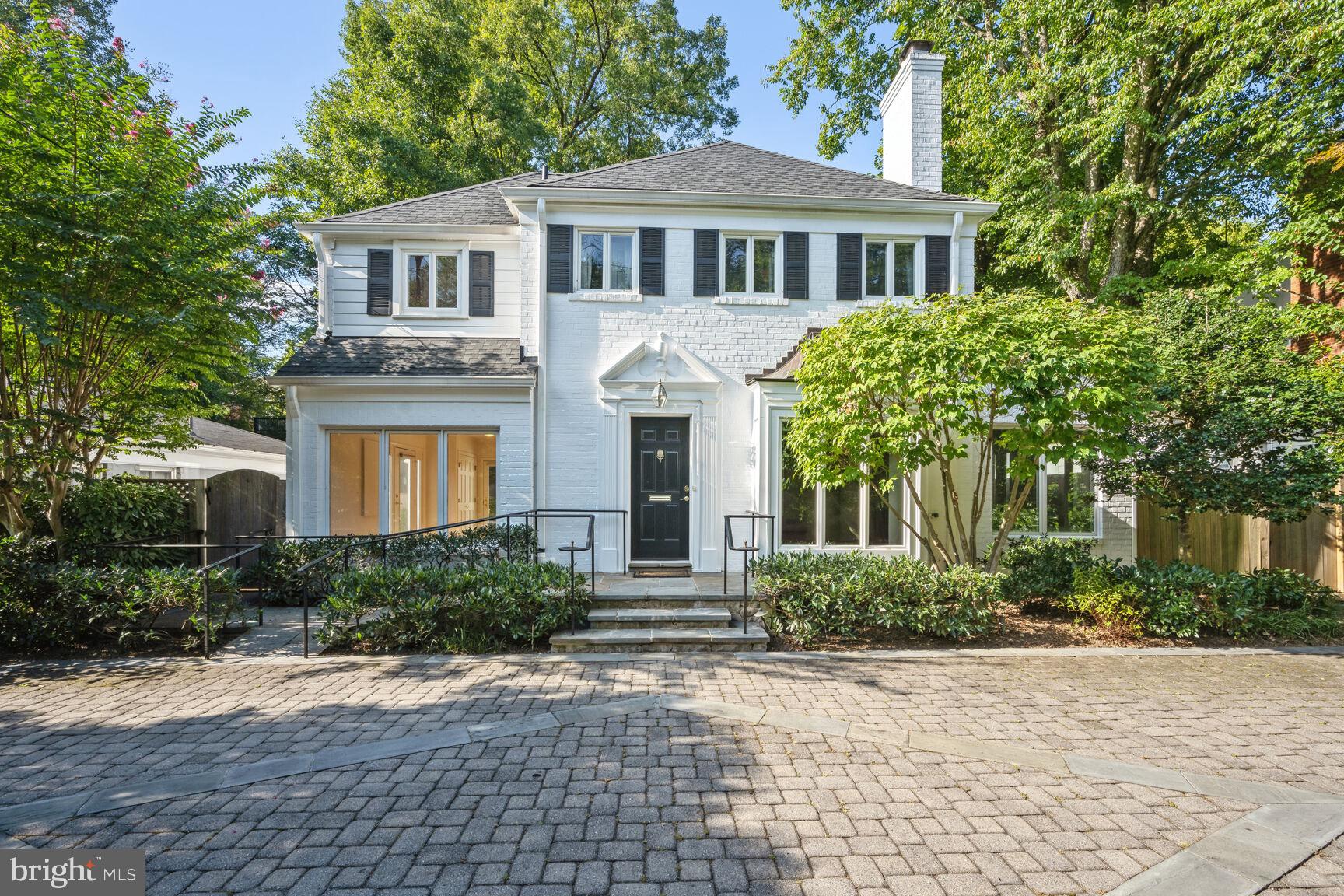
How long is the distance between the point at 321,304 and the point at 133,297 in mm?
3357

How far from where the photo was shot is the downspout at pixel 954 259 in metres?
9.80

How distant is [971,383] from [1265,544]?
6.73 metres

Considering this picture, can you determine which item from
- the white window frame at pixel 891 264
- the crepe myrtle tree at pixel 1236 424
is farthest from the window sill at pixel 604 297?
the crepe myrtle tree at pixel 1236 424

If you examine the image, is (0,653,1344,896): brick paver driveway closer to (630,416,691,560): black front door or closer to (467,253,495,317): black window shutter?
(630,416,691,560): black front door

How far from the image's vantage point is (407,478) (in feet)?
31.6

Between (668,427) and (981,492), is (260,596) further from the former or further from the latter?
(981,492)

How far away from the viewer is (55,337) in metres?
6.01

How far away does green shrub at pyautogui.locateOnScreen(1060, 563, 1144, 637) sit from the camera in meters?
6.77

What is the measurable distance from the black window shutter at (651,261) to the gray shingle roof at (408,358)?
220cm

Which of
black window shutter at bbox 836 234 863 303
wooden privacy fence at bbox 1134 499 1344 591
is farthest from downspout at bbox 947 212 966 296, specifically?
wooden privacy fence at bbox 1134 499 1344 591

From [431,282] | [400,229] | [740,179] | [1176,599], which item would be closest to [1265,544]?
[1176,599]

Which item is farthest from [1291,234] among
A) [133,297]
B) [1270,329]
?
[133,297]

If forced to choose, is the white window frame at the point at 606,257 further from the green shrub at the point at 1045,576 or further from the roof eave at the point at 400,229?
the green shrub at the point at 1045,576

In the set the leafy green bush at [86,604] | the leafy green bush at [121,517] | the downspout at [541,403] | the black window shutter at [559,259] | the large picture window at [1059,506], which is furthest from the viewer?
the large picture window at [1059,506]
